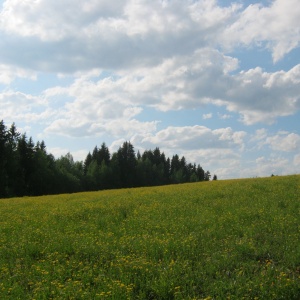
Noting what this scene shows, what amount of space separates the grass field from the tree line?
48603 millimetres

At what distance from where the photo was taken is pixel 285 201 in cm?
1803

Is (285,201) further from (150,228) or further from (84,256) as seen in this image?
(84,256)

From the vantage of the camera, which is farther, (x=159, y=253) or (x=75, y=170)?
(x=75, y=170)

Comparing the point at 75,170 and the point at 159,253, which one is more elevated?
the point at 75,170

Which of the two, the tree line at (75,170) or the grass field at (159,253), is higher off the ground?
the tree line at (75,170)

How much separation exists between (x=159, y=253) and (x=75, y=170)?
281ft

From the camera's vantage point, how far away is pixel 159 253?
1135 centimetres

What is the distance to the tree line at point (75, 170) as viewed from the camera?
6438 centimetres

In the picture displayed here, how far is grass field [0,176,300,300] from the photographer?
873 cm

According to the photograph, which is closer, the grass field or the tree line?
the grass field

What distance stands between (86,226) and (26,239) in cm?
265

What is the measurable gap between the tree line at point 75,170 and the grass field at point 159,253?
4860cm

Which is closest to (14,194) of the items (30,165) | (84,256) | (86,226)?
(30,165)

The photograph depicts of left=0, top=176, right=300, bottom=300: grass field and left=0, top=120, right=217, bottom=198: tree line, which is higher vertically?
left=0, top=120, right=217, bottom=198: tree line
